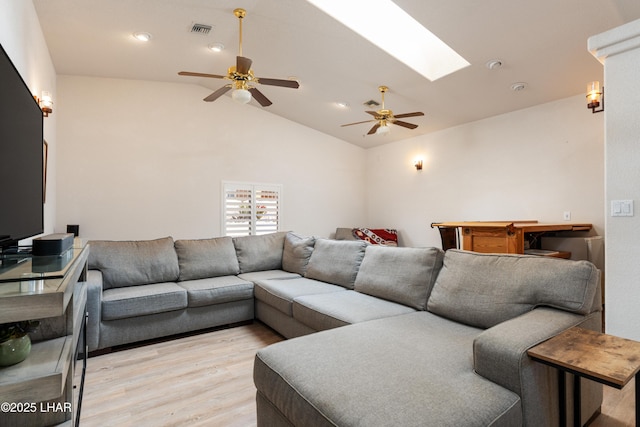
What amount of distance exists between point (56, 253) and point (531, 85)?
472 centimetres

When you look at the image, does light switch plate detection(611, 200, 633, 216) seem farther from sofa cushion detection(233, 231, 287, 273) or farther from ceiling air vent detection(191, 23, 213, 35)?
ceiling air vent detection(191, 23, 213, 35)

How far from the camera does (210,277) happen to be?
149 inches

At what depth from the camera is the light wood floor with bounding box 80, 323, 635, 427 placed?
6.25 ft

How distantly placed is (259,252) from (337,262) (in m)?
1.29

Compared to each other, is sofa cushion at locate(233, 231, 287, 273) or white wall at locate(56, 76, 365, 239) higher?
white wall at locate(56, 76, 365, 239)

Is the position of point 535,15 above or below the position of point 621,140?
above

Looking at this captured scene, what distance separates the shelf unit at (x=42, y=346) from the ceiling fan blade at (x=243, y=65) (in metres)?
2.17

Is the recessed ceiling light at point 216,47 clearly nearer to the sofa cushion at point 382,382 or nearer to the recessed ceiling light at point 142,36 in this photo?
the recessed ceiling light at point 142,36

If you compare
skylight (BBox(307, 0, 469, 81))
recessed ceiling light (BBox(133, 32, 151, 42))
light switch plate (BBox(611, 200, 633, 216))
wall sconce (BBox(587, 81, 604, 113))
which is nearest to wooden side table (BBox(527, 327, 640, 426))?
light switch plate (BBox(611, 200, 633, 216))

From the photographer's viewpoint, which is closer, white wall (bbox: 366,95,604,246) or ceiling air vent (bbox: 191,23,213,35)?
ceiling air vent (bbox: 191,23,213,35)

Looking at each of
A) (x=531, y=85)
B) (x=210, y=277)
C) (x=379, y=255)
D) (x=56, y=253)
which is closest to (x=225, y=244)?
(x=210, y=277)

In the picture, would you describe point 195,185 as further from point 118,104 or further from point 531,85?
point 531,85

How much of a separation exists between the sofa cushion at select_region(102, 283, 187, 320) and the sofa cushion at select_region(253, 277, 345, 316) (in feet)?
2.43

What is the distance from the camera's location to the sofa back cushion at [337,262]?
3150 mm
